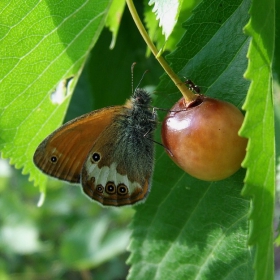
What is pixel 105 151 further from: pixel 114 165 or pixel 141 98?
pixel 141 98

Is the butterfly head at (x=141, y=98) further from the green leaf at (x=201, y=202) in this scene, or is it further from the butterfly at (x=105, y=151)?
the green leaf at (x=201, y=202)

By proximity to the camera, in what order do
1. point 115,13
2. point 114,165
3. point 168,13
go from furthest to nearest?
point 115,13 → point 114,165 → point 168,13

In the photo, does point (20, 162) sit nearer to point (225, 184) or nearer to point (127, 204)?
point (127, 204)

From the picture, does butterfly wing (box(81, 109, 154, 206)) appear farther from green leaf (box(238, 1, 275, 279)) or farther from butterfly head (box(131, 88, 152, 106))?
green leaf (box(238, 1, 275, 279))

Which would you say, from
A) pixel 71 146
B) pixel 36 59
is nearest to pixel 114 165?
pixel 71 146

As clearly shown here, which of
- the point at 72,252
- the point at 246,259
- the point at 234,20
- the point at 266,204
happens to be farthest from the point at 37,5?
the point at 72,252

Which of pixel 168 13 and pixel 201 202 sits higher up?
pixel 168 13
